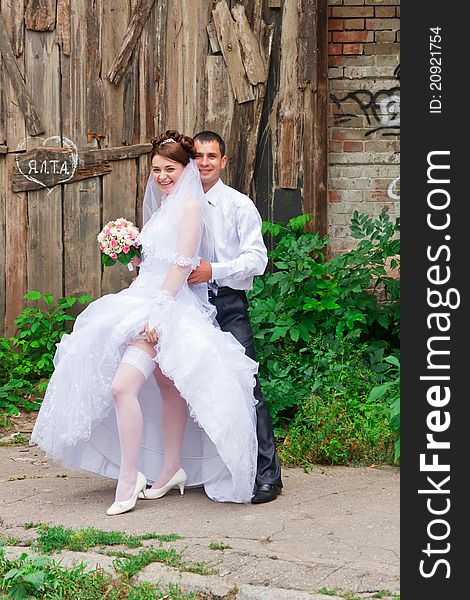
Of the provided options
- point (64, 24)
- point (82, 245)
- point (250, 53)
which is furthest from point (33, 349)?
point (250, 53)

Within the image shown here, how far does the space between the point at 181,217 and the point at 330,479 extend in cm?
173

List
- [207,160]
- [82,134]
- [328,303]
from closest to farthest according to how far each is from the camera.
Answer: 1. [207,160]
2. [328,303]
3. [82,134]

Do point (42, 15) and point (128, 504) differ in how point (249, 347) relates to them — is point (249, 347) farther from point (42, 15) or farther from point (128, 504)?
point (42, 15)

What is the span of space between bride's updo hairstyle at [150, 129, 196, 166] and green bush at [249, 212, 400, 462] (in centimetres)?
184

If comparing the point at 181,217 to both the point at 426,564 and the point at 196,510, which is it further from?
the point at 426,564

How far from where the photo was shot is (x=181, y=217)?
5320mm

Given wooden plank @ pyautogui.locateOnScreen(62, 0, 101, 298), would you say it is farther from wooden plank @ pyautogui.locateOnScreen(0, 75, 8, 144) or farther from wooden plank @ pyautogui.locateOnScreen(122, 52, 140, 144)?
wooden plank @ pyautogui.locateOnScreen(0, 75, 8, 144)

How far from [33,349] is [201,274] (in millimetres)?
2846

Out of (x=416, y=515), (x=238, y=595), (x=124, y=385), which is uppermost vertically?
(x=124, y=385)

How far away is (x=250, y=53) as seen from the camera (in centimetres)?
765

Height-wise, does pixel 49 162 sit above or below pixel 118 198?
above

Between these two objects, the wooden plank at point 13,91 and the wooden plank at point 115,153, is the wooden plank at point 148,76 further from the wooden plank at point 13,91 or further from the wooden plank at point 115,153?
the wooden plank at point 13,91

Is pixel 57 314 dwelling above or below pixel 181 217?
below

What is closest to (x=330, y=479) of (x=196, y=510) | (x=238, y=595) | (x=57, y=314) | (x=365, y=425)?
(x=365, y=425)
